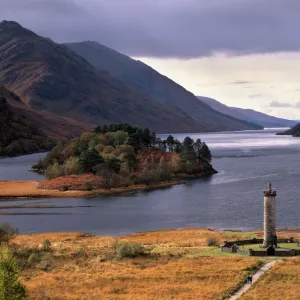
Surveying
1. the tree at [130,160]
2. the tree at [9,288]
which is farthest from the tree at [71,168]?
the tree at [9,288]

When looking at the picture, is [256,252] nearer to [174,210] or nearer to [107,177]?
[174,210]

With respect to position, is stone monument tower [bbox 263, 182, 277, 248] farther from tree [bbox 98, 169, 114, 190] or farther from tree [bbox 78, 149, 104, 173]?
tree [bbox 78, 149, 104, 173]

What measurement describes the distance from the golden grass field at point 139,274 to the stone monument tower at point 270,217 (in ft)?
15.2

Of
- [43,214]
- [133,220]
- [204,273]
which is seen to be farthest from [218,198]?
[204,273]

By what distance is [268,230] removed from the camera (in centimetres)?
6575

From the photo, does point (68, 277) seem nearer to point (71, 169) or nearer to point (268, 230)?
point (268, 230)

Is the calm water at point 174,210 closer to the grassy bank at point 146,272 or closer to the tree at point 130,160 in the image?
the tree at point 130,160

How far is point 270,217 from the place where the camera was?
65.4m

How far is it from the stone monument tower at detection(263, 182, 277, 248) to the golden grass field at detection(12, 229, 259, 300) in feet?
15.2

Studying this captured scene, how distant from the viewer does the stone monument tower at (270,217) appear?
2562 inches

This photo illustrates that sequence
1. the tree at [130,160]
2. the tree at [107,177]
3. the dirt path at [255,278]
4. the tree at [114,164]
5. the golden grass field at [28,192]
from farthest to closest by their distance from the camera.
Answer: the tree at [130,160] → the tree at [114,164] → the tree at [107,177] → the golden grass field at [28,192] → the dirt path at [255,278]

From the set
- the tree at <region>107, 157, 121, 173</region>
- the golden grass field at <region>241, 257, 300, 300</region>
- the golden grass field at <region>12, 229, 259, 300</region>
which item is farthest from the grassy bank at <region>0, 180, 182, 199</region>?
the golden grass field at <region>241, 257, 300, 300</region>

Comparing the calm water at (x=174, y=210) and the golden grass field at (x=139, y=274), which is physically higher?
the golden grass field at (x=139, y=274)

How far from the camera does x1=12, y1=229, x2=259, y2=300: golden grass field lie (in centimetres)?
5252
